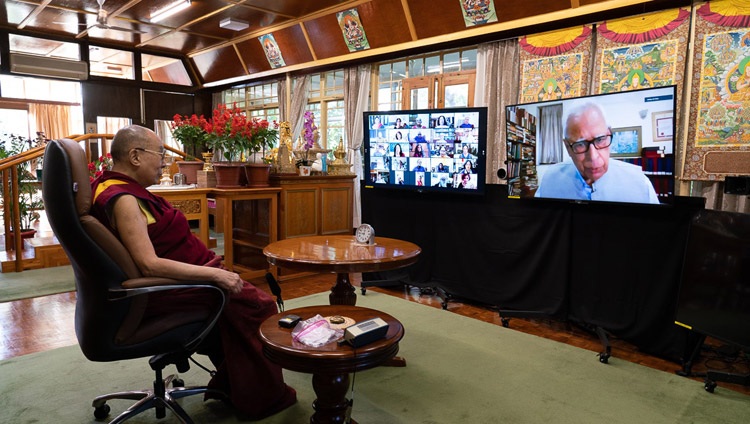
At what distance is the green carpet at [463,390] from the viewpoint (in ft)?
6.93

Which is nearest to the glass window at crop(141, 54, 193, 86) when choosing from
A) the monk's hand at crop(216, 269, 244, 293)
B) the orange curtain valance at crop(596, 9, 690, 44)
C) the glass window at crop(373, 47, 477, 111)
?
the glass window at crop(373, 47, 477, 111)

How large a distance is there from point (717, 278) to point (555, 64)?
95.1 inches

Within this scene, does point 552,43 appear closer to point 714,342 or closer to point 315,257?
point 714,342

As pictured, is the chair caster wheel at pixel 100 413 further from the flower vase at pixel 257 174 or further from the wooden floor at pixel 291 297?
the flower vase at pixel 257 174

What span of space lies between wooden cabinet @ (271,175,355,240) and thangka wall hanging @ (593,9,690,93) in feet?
8.79

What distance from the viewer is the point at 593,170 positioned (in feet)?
10.3

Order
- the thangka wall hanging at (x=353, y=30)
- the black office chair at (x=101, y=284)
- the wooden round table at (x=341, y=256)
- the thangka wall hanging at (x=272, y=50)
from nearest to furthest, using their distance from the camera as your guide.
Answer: the black office chair at (x=101, y=284), the wooden round table at (x=341, y=256), the thangka wall hanging at (x=353, y=30), the thangka wall hanging at (x=272, y=50)

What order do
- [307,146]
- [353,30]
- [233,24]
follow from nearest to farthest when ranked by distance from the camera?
1. [307,146]
2. [353,30]
3. [233,24]

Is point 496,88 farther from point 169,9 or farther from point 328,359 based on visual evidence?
point 169,9

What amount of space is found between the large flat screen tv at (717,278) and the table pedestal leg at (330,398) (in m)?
2.06

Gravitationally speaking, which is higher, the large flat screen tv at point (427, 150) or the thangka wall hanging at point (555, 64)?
the thangka wall hanging at point (555, 64)

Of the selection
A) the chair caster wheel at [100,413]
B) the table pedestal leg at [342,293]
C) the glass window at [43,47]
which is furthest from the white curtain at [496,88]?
the glass window at [43,47]

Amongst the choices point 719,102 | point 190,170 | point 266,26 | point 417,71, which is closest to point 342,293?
point 719,102

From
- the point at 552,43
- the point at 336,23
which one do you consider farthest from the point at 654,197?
the point at 336,23
